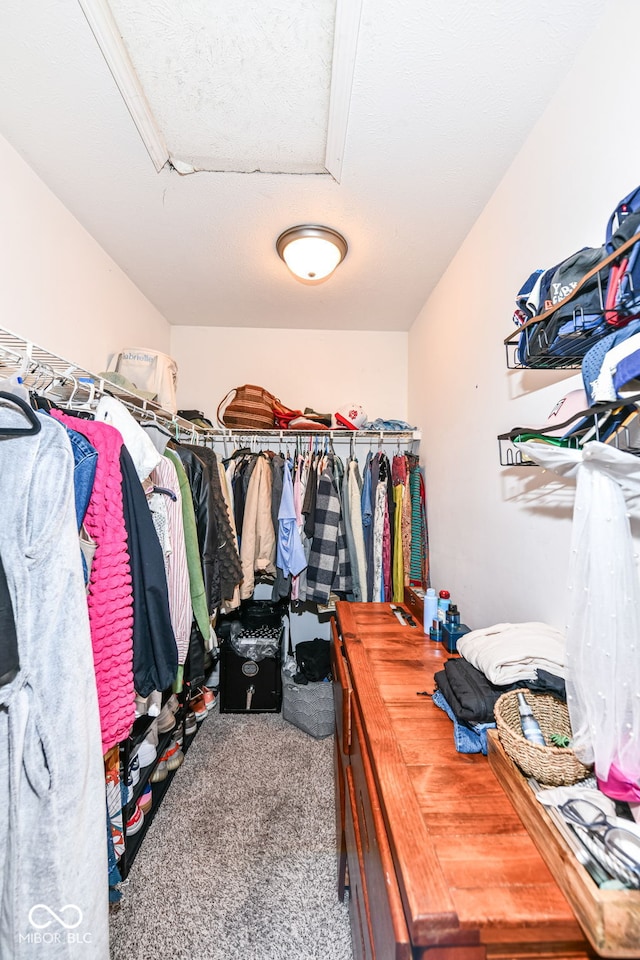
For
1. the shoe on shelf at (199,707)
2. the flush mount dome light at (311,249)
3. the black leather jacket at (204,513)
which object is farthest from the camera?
the shoe on shelf at (199,707)

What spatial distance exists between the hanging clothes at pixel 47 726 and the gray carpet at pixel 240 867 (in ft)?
2.45

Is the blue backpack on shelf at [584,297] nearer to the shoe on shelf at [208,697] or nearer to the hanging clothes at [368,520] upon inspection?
the hanging clothes at [368,520]

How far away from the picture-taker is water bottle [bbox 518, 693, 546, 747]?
0.76m

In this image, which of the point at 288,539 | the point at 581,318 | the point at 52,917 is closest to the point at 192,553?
the point at 288,539

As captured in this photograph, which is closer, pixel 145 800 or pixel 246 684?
pixel 145 800

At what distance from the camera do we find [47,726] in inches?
28.8

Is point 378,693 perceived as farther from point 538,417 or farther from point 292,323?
point 292,323

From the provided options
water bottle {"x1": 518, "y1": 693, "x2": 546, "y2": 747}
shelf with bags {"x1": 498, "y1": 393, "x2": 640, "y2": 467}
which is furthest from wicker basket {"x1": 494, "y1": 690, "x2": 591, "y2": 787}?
shelf with bags {"x1": 498, "y1": 393, "x2": 640, "y2": 467}

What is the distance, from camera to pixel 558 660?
92 cm

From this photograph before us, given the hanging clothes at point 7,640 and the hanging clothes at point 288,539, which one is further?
the hanging clothes at point 288,539

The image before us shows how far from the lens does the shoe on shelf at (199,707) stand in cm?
220

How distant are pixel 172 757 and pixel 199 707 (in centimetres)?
35

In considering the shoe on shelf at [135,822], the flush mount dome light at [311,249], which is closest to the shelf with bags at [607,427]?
the flush mount dome light at [311,249]

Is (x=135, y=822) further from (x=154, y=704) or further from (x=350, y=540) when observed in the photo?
(x=350, y=540)
